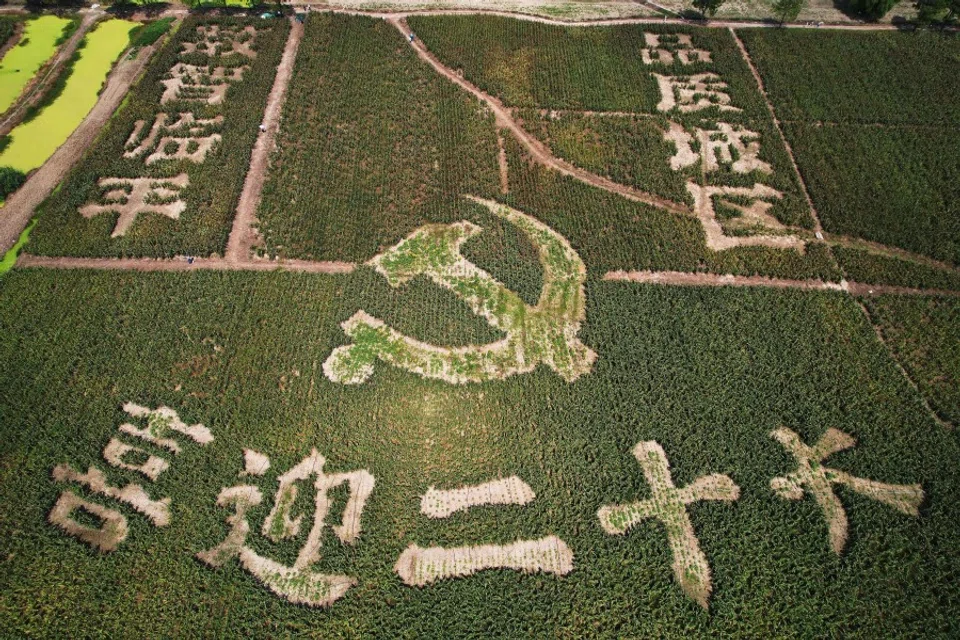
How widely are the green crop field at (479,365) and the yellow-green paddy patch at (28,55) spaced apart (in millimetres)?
13011

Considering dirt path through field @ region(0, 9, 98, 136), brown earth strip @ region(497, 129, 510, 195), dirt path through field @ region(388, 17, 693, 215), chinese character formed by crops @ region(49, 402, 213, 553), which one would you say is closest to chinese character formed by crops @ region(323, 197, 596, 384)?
brown earth strip @ region(497, 129, 510, 195)

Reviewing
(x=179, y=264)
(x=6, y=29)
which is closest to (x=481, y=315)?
(x=179, y=264)

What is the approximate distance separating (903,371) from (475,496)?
1059 inches

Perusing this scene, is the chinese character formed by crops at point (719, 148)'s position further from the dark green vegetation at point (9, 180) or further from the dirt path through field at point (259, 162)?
the dark green vegetation at point (9, 180)

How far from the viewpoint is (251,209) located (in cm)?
3869

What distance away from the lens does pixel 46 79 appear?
156 ft

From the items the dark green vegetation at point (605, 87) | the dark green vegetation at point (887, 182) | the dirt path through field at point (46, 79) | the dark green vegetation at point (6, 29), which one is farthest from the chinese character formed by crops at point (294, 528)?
the dark green vegetation at point (6, 29)

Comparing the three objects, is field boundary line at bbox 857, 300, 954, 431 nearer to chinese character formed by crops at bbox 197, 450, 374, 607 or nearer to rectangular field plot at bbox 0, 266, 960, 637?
rectangular field plot at bbox 0, 266, 960, 637

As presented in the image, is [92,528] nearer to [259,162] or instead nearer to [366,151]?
[259,162]

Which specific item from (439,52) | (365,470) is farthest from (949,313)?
(439,52)

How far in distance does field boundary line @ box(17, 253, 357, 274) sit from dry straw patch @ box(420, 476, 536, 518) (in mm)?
16370

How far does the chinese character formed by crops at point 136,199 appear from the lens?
38.2m

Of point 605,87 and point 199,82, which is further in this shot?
point 605,87

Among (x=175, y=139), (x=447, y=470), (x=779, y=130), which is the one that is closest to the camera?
(x=447, y=470)
